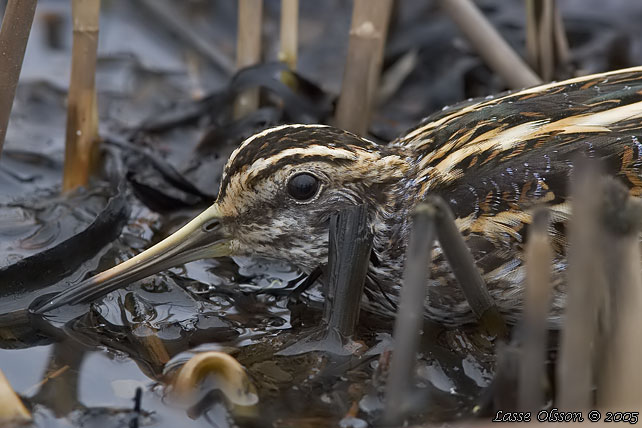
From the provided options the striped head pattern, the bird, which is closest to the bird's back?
the bird

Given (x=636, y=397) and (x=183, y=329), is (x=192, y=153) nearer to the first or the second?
(x=183, y=329)

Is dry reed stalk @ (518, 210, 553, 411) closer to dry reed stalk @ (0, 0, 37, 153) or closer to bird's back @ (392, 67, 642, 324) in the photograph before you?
bird's back @ (392, 67, 642, 324)

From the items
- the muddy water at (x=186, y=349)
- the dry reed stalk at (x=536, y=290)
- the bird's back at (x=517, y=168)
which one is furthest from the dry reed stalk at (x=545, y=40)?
the dry reed stalk at (x=536, y=290)

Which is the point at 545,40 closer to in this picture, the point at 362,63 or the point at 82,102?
the point at 362,63

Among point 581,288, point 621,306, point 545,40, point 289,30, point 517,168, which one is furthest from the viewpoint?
point 545,40

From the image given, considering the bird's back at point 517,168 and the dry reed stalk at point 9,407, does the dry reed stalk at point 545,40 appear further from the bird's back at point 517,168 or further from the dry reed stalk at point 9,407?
the dry reed stalk at point 9,407

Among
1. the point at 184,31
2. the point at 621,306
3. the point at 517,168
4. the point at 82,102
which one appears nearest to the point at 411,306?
the point at 621,306
